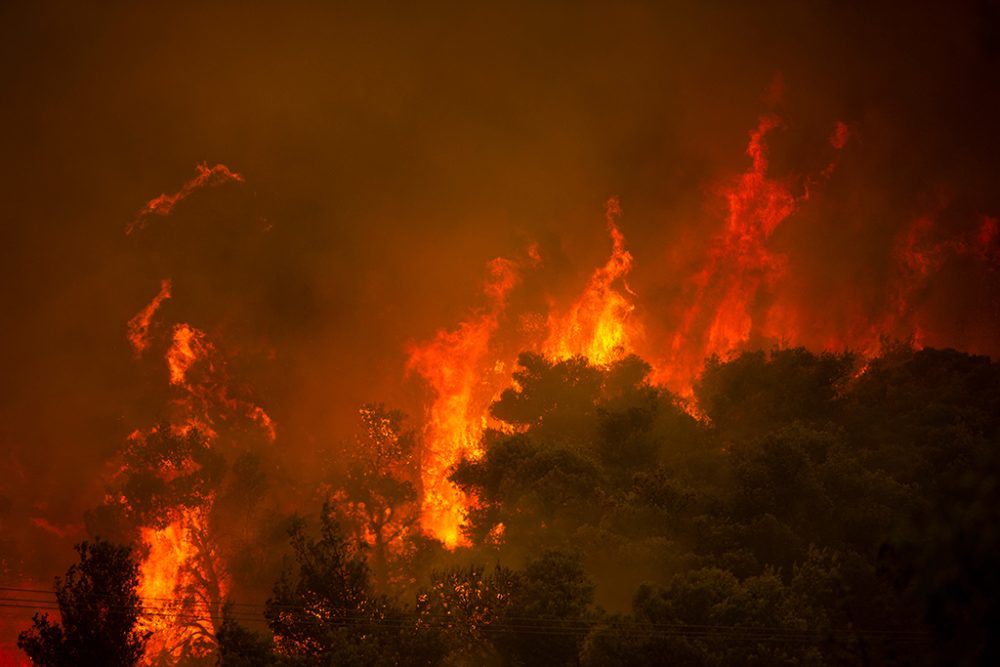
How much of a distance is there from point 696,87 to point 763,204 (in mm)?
12351

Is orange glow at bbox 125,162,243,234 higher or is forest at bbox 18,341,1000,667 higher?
orange glow at bbox 125,162,243,234

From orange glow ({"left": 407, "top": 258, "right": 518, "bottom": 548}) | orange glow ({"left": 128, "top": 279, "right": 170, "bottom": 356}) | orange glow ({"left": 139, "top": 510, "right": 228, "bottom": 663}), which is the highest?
orange glow ({"left": 128, "top": 279, "right": 170, "bottom": 356})

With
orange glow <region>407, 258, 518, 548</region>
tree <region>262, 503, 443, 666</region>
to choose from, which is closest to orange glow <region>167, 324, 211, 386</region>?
orange glow <region>407, 258, 518, 548</region>

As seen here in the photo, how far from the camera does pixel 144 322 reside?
61.5 metres

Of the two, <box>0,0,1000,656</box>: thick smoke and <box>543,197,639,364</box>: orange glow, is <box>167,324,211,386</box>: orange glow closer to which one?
<box>0,0,1000,656</box>: thick smoke

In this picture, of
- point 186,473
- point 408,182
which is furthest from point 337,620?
point 408,182

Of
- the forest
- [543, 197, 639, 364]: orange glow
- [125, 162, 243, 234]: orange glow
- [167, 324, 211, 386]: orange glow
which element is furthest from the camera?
[125, 162, 243, 234]: orange glow

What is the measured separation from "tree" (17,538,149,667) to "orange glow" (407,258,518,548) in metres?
23.0

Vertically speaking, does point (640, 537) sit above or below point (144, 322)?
below

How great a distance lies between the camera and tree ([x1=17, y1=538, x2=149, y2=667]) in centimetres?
2439

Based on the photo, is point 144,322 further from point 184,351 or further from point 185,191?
point 185,191

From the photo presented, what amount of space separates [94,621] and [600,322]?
1479 inches

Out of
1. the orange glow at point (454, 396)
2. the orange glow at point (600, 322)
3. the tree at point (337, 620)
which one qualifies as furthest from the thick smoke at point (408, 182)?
the tree at point (337, 620)

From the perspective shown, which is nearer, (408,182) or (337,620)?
(337,620)
